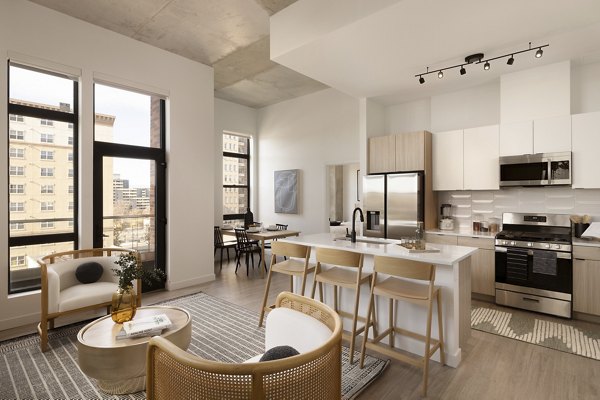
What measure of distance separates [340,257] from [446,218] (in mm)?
2951

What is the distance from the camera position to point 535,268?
3770 millimetres

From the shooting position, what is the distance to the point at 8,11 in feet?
11.5

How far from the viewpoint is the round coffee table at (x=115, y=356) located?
2.12 metres

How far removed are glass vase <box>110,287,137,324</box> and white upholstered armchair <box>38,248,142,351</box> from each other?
920mm

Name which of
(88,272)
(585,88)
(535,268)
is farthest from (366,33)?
(88,272)

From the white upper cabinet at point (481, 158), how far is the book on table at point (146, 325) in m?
4.33

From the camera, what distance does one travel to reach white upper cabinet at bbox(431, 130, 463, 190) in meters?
4.72

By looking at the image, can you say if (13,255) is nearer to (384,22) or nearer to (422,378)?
(422,378)

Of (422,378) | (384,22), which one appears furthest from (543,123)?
(422,378)

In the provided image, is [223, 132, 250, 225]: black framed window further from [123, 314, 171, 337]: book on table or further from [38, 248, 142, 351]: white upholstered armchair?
[123, 314, 171, 337]: book on table

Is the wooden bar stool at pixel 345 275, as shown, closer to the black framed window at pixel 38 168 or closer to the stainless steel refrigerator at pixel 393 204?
the stainless steel refrigerator at pixel 393 204

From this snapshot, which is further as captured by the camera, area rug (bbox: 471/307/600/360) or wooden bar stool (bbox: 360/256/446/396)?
area rug (bbox: 471/307/600/360)

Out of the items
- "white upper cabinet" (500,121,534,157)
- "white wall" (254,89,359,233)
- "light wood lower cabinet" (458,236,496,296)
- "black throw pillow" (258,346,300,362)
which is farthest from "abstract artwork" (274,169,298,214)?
"black throw pillow" (258,346,300,362)

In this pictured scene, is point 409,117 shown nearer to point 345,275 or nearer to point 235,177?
point 345,275
